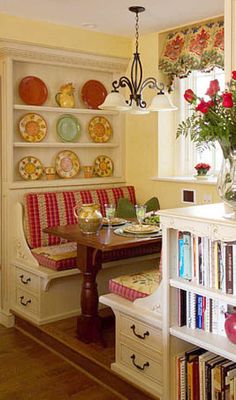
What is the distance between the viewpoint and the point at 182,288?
93.0 inches

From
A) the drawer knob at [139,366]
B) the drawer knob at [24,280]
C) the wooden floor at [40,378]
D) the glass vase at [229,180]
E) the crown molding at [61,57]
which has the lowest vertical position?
the wooden floor at [40,378]

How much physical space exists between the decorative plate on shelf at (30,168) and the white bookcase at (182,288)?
210cm

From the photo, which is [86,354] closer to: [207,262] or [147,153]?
[207,262]

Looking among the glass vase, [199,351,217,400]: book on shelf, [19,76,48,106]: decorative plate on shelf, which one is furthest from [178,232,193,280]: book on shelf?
[19,76,48,106]: decorative plate on shelf

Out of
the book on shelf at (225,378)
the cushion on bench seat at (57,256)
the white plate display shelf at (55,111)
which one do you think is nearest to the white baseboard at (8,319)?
the cushion on bench seat at (57,256)

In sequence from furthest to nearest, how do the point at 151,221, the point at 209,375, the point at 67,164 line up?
the point at 67,164, the point at 151,221, the point at 209,375

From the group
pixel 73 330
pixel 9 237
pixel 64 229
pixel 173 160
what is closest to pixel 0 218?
pixel 9 237

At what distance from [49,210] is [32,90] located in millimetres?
1050

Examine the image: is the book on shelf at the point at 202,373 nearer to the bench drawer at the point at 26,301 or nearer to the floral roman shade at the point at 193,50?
the bench drawer at the point at 26,301

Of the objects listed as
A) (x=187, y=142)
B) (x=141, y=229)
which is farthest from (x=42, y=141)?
(x=141, y=229)

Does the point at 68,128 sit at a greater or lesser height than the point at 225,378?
greater

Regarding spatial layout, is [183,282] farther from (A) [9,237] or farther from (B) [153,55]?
(B) [153,55]

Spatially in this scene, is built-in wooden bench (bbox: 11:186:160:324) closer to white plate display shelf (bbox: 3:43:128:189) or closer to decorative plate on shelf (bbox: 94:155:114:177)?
white plate display shelf (bbox: 3:43:128:189)

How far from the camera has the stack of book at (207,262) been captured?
215cm
